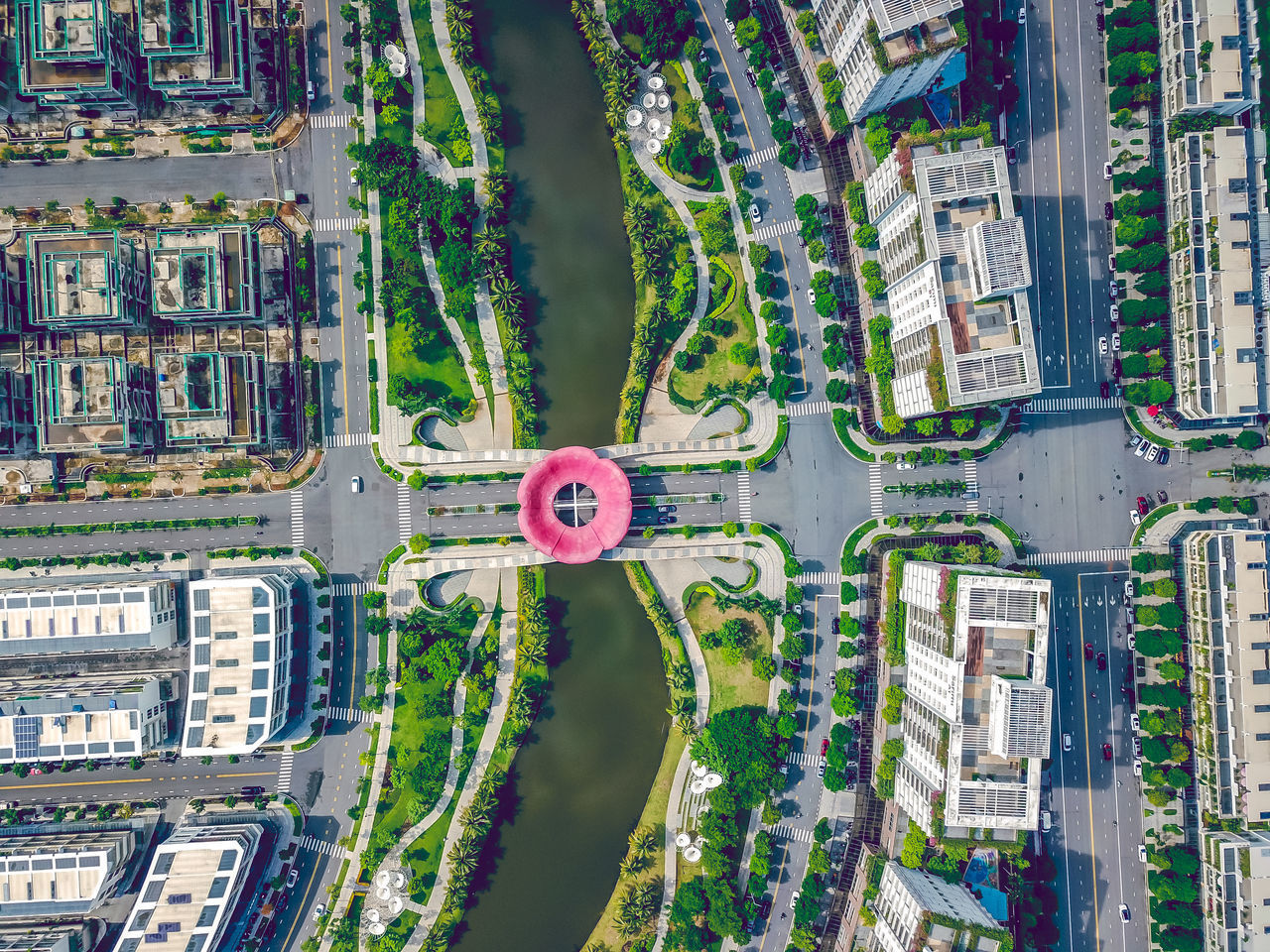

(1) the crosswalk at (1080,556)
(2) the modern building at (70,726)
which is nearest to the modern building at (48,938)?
(2) the modern building at (70,726)

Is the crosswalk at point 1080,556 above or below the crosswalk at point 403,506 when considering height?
below

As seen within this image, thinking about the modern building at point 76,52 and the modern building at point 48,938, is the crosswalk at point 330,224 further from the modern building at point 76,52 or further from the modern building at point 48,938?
the modern building at point 48,938

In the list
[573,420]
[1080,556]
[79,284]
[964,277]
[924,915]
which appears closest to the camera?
[924,915]

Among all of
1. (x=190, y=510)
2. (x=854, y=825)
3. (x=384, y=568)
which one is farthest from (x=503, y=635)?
(x=854, y=825)

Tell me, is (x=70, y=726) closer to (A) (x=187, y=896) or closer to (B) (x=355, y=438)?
(A) (x=187, y=896)

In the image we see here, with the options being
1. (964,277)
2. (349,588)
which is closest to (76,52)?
(349,588)

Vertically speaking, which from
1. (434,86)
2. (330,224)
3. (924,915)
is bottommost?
(924,915)

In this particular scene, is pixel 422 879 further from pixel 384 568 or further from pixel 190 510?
pixel 190 510
